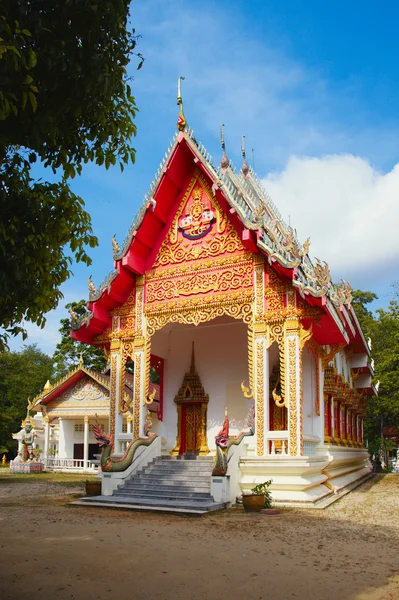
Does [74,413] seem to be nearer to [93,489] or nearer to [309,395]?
[93,489]

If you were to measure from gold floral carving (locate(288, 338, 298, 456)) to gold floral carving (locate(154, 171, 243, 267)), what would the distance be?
7.95ft

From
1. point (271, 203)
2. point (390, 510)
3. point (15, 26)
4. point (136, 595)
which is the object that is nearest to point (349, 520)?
point (390, 510)

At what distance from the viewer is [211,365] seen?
13719 mm

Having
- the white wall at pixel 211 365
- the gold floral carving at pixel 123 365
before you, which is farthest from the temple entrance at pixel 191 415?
the gold floral carving at pixel 123 365

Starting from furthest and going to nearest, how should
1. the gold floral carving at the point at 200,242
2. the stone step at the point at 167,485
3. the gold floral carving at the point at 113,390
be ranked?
the gold floral carving at the point at 113,390 < the gold floral carving at the point at 200,242 < the stone step at the point at 167,485

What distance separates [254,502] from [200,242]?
18.2 feet

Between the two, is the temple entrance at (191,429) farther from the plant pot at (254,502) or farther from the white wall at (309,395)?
the plant pot at (254,502)

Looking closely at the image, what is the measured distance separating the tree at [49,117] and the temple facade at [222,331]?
626 centimetres

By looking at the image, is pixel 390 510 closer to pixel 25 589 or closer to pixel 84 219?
pixel 25 589

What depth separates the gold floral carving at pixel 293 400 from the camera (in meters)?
10.1

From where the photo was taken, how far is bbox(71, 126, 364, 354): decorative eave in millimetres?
10398

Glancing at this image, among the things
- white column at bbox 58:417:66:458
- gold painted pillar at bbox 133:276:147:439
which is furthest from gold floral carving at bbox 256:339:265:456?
white column at bbox 58:417:66:458

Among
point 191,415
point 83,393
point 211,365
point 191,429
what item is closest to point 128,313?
point 211,365

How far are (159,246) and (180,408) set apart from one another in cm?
400
